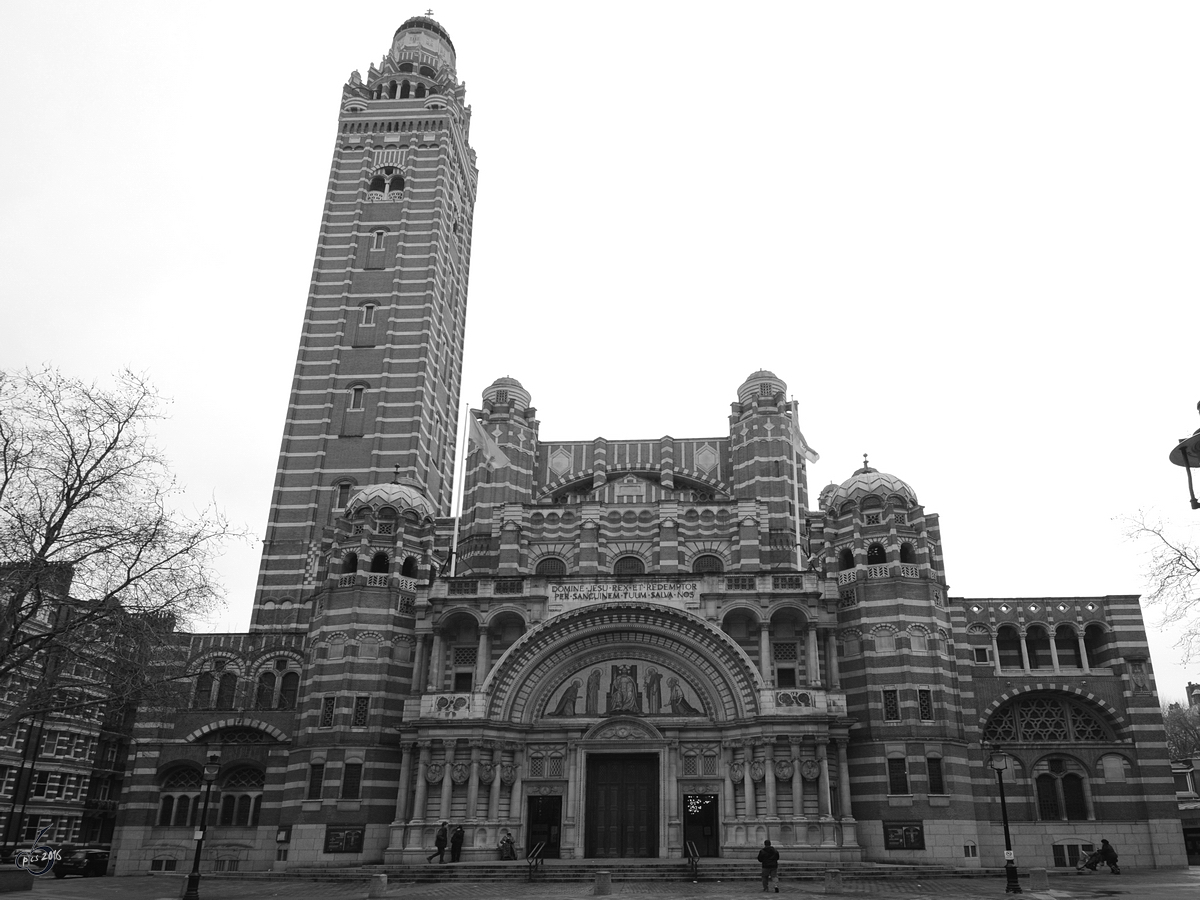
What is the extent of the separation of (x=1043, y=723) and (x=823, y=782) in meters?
12.9

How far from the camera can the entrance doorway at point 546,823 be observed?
40125mm

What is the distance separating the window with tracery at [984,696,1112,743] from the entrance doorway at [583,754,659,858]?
16.1 metres

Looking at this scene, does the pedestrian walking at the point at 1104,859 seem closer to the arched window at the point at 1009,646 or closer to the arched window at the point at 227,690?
the arched window at the point at 1009,646

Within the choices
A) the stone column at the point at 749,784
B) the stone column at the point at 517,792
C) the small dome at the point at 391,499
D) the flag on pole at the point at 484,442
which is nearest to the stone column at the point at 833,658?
the stone column at the point at 749,784

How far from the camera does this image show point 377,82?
78.8 meters

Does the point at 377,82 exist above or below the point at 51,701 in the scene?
above

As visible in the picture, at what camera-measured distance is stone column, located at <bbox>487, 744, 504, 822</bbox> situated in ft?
131

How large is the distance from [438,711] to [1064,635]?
29.5 m

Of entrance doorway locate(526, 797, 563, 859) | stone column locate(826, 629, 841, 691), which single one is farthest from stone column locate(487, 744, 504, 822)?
stone column locate(826, 629, 841, 691)

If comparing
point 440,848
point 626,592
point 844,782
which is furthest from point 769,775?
point 440,848

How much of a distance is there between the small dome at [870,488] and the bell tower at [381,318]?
25.3 meters

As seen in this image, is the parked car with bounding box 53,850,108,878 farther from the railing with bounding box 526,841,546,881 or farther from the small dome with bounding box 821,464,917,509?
the small dome with bounding box 821,464,917,509

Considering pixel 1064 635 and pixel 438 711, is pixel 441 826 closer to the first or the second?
pixel 438 711

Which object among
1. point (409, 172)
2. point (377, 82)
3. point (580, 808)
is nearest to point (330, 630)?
point (580, 808)
